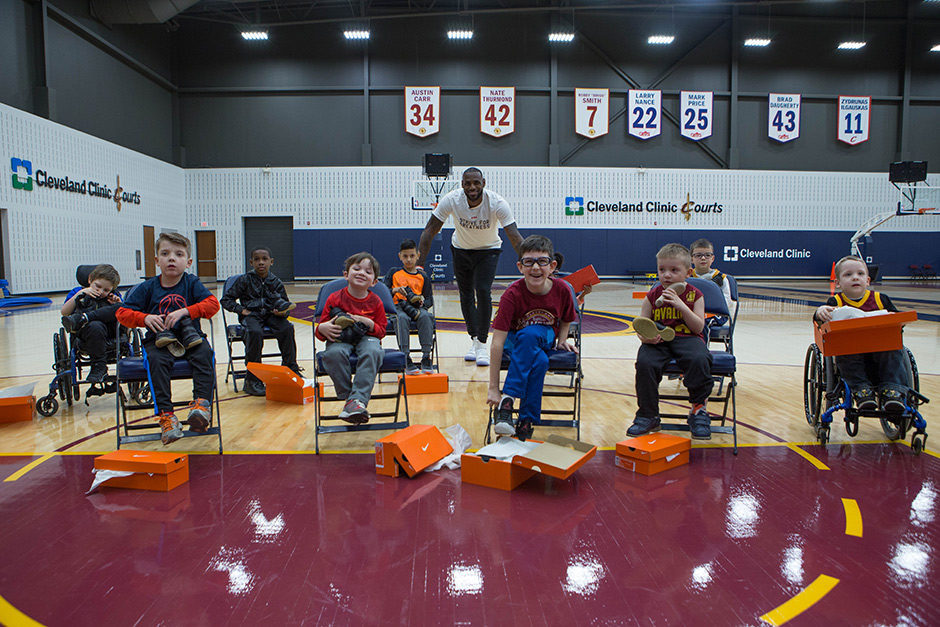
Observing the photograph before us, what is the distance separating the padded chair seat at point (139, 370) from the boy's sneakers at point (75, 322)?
1.08 metres

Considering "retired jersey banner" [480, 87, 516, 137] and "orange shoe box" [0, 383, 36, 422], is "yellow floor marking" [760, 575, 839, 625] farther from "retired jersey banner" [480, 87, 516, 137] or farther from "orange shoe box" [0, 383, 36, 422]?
"retired jersey banner" [480, 87, 516, 137]

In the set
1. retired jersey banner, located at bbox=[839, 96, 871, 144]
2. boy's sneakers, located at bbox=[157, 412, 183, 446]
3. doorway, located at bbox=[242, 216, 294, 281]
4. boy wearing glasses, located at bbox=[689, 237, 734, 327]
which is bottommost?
boy's sneakers, located at bbox=[157, 412, 183, 446]

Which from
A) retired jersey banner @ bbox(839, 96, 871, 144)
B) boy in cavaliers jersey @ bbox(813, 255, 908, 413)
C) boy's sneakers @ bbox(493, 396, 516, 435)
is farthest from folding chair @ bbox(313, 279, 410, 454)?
retired jersey banner @ bbox(839, 96, 871, 144)

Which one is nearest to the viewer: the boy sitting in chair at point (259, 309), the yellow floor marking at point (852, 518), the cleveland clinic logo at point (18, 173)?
the yellow floor marking at point (852, 518)

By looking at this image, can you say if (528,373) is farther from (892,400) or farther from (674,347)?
(892,400)

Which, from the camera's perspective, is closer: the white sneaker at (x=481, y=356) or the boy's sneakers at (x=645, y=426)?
the boy's sneakers at (x=645, y=426)

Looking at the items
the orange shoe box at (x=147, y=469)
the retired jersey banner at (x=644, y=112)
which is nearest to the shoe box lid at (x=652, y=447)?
the orange shoe box at (x=147, y=469)

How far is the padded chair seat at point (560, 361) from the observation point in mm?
3287

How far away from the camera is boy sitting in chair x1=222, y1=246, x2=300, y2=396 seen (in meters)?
4.67

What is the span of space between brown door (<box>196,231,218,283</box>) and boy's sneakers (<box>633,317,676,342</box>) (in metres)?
19.6

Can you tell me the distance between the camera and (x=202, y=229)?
20.1 meters

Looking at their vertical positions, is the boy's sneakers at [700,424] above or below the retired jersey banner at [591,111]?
below

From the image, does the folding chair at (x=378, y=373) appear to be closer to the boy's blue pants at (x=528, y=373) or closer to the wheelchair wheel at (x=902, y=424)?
the boy's blue pants at (x=528, y=373)

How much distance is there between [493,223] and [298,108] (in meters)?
16.9
